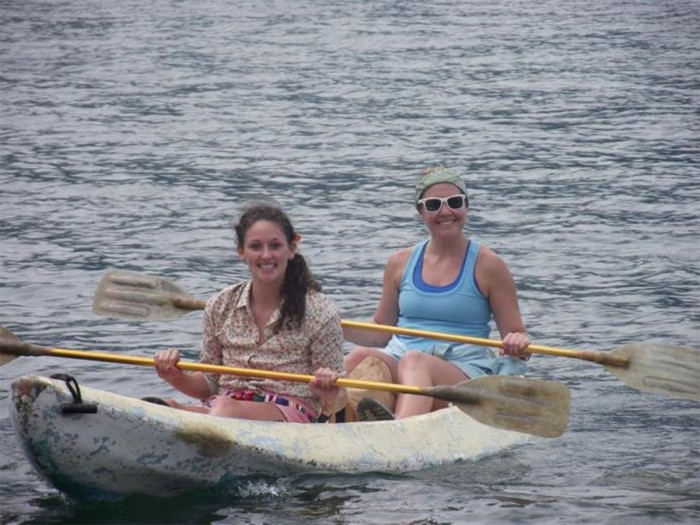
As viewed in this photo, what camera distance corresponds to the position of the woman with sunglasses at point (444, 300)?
840 cm

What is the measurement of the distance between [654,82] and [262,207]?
16492 millimetres

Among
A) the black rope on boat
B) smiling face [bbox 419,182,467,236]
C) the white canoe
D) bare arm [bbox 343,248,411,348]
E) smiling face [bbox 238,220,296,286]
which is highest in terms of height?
smiling face [bbox 419,182,467,236]

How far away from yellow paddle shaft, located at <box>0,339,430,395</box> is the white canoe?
23cm

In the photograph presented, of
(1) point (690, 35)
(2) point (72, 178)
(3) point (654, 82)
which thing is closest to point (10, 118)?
(2) point (72, 178)

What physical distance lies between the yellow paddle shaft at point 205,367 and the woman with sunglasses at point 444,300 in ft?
1.81

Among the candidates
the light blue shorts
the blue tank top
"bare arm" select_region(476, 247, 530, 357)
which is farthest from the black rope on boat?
"bare arm" select_region(476, 247, 530, 357)

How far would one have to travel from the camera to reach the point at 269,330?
24.8 feet

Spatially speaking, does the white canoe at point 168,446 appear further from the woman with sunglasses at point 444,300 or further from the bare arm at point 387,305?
the bare arm at point 387,305

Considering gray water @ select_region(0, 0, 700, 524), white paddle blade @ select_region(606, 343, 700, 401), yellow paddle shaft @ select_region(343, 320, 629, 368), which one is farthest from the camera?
white paddle blade @ select_region(606, 343, 700, 401)

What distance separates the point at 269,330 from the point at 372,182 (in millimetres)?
10026

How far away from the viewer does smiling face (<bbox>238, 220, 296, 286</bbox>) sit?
7441 mm

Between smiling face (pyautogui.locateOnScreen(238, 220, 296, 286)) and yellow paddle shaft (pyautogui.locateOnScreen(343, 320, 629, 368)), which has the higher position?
smiling face (pyautogui.locateOnScreen(238, 220, 296, 286))

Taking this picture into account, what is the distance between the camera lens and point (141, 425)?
7172 millimetres

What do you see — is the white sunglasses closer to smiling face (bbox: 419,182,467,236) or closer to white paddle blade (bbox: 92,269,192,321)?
smiling face (bbox: 419,182,467,236)
